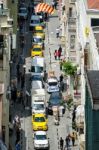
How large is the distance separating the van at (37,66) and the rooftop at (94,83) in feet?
223

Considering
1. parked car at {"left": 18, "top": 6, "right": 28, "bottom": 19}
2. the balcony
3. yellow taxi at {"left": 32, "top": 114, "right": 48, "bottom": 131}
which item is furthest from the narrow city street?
the balcony

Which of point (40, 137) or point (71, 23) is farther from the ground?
point (71, 23)

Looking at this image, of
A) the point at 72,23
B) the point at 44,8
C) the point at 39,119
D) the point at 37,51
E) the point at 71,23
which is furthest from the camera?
the point at 44,8

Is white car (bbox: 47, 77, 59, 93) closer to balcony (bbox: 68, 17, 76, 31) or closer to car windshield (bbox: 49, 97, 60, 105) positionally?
car windshield (bbox: 49, 97, 60, 105)

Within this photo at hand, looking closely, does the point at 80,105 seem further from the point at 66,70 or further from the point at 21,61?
the point at 21,61

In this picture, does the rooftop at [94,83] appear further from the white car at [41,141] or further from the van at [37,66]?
the van at [37,66]

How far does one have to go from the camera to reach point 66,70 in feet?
331

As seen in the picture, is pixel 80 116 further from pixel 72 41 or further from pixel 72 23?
pixel 72 23

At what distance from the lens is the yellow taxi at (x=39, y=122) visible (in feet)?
294

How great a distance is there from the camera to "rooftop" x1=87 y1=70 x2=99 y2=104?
3695 centimetres

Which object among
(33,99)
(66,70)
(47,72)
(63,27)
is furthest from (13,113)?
(63,27)

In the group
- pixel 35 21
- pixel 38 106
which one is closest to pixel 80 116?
pixel 38 106

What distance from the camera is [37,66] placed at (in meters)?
110

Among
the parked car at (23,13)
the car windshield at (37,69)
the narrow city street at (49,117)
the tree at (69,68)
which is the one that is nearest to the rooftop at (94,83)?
the narrow city street at (49,117)
